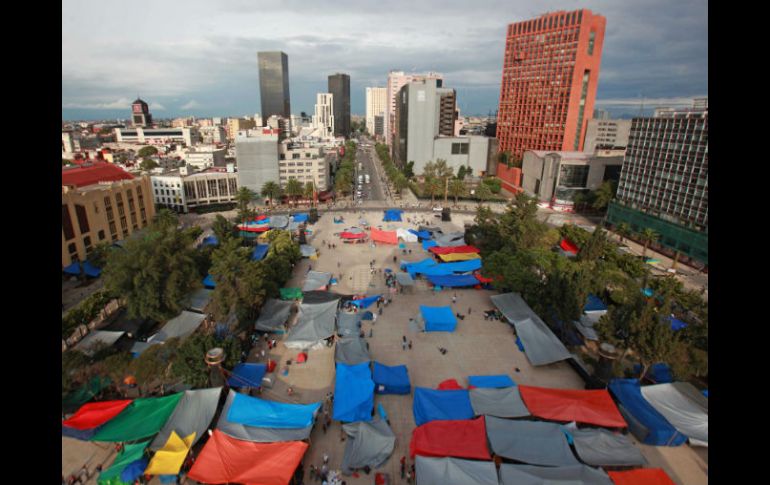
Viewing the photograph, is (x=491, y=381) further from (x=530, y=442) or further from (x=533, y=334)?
(x=533, y=334)

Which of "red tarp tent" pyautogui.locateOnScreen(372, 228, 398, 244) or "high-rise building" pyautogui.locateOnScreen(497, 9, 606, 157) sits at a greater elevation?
"high-rise building" pyautogui.locateOnScreen(497, 9, 606, 157)

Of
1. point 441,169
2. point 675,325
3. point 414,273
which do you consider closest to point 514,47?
point 441,169

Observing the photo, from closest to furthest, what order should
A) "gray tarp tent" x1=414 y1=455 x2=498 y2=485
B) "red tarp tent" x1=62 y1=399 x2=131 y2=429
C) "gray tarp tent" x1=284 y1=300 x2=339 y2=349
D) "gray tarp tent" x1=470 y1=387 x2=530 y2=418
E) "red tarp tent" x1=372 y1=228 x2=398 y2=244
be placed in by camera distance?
1. "gray tarp tent" x1=414 y1=455 x2=498 y2=485
2. "red tarp tent" x1=62 y1=399 x2=131 y2=429
3. "gray tarp tent" x1=470 y1=387 x2=530 y2=418
4. "gray tarp tent" x1=284 y1=300 x2=339 y2=349
5. "red tarp tent" x1=372 y1=228 x2=398 y2=244

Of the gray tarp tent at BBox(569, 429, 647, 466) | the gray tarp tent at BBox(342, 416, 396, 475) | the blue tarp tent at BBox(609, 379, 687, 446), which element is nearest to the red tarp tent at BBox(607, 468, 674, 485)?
the gray tarp tent at BBox(569, 429, 647, 466)

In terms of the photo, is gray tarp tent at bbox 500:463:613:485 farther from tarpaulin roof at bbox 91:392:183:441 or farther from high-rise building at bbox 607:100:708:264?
high-rise building at bbox 607:100:708:264

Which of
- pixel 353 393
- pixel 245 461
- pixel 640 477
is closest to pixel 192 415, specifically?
pixel 245 461
